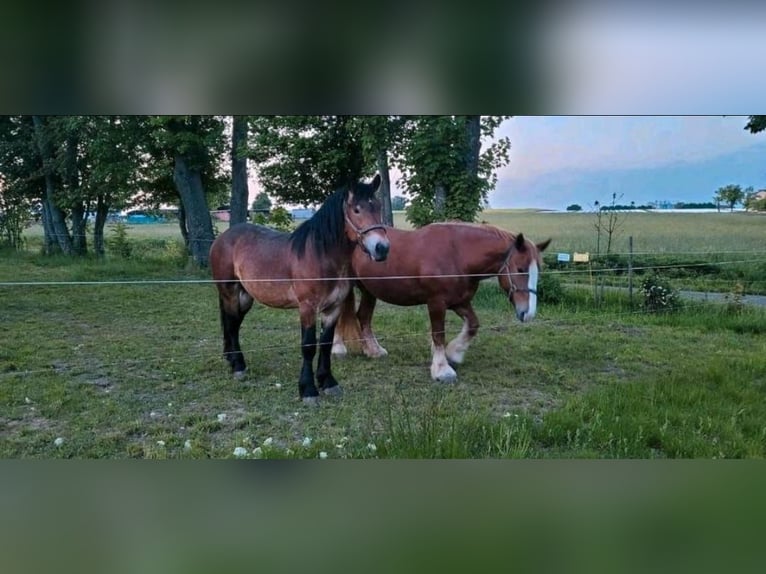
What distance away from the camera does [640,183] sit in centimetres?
244

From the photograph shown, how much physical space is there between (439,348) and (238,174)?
1.20m

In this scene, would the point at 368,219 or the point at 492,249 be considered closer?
the point at 368,219

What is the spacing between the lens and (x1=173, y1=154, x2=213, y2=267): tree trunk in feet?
7.64

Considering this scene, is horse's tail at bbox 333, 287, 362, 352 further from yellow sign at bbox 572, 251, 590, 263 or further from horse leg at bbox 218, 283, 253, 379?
yellow sign at bbox 572, 251, 590, 263

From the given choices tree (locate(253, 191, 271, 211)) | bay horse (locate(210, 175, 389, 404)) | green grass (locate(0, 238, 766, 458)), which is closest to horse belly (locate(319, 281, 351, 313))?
bay horse (locate(210, 175, 389, 404))

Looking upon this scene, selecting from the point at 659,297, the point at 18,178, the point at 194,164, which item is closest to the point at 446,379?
the point at 659,297

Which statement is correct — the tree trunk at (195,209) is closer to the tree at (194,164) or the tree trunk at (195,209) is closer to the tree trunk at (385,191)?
the tree at (194,164)

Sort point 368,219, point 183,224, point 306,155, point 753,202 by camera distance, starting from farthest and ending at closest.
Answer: point 753,202
point 183,224
point 306,155
point 368,219

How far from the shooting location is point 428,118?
7.22 ft

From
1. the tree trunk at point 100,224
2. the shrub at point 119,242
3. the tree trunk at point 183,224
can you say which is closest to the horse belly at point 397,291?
the tree trunk at point 183,224

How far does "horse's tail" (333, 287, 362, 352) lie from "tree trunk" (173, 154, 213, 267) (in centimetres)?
68

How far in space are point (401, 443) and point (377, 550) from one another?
51cm

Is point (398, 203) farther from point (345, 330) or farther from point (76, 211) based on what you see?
point (76, 211)

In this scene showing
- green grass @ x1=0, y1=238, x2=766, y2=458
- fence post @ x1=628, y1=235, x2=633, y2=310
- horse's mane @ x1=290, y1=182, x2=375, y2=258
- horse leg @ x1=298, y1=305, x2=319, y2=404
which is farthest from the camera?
fence post @ x1=628, y1=235, x2=633, y2=310
